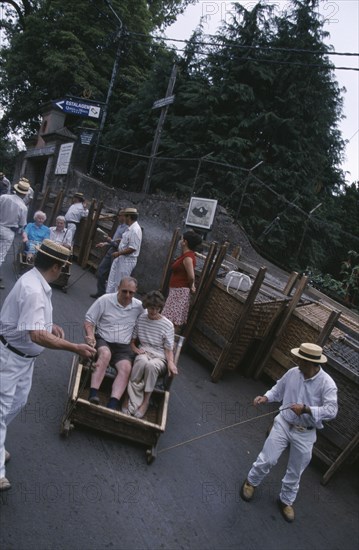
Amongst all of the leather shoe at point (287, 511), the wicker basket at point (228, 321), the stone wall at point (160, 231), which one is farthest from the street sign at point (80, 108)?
the leather shoe at point (287, 511)

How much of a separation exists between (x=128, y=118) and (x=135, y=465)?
17.8 meters

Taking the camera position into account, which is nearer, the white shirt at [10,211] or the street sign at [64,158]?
the white shirt at [10,211]

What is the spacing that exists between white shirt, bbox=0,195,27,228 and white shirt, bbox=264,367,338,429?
228 inches

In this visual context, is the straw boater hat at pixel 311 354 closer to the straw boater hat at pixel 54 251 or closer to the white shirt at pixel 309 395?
the white shirt at pixel 309 395

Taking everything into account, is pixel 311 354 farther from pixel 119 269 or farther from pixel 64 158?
pixel 64 158

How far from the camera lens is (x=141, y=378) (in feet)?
15.7

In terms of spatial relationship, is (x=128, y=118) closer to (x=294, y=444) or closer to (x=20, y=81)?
(x=20, y=81)

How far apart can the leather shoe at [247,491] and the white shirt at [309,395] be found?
81 cm

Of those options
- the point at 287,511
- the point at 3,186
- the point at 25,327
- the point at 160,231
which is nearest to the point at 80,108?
the point at 3,186

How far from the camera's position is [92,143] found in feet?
60.3

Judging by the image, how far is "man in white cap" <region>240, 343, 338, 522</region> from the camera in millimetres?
4121

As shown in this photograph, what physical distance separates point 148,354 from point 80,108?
1594 cm

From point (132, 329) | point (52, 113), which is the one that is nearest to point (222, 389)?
point (132, 329)

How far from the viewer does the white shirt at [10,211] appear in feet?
24.8
